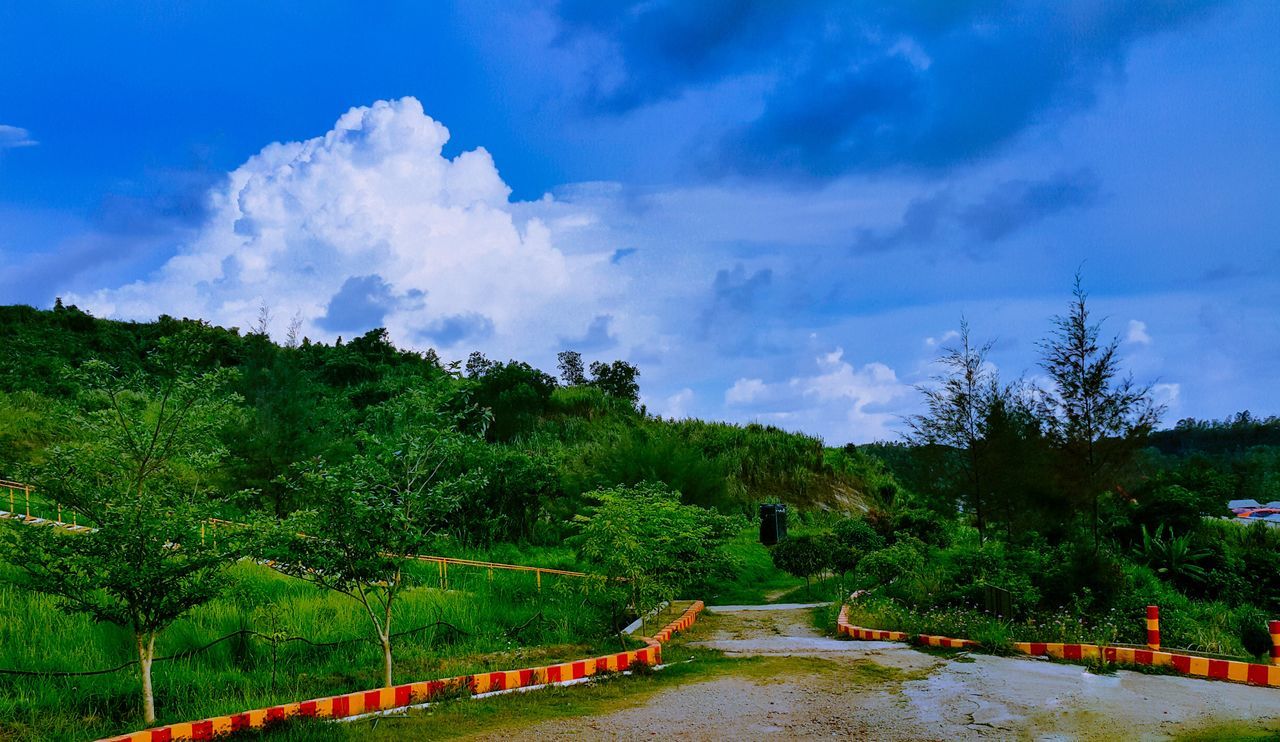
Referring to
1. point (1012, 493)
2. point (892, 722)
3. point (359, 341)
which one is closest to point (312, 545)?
point (892, 722)

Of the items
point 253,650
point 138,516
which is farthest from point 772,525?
point 138,516

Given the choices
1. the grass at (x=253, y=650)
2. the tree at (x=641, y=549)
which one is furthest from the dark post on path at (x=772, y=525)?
the grass at (x=253, y=650)

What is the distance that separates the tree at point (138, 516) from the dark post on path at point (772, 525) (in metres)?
18.3

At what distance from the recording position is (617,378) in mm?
50125

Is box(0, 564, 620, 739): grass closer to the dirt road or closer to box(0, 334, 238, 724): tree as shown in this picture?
box(0, 334, 238, 724): tree

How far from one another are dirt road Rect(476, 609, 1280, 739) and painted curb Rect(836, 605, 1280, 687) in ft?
1.08

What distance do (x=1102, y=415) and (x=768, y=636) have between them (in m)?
9.27

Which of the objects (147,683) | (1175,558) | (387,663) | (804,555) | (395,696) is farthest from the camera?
(804,555)

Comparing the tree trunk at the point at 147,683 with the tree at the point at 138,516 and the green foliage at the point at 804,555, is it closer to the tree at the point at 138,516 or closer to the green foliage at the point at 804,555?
the tree at the point at 138,516

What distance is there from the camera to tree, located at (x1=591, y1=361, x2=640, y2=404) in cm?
4928

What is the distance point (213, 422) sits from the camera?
9023 millimetres

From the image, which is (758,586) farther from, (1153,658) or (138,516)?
(138,516)

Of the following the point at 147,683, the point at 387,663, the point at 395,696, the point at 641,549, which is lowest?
the point at 395,696

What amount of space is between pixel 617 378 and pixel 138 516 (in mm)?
42756
